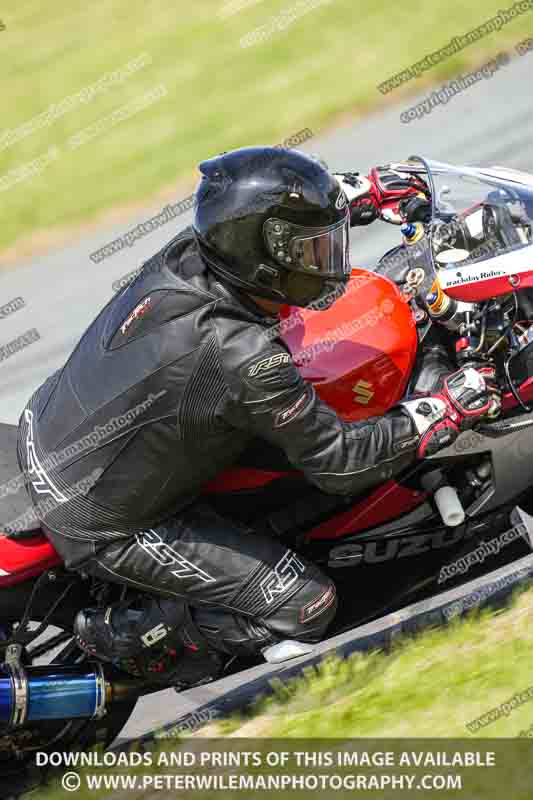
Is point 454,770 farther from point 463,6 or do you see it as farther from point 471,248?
point 463,6

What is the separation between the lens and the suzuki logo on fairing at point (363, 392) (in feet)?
14.4

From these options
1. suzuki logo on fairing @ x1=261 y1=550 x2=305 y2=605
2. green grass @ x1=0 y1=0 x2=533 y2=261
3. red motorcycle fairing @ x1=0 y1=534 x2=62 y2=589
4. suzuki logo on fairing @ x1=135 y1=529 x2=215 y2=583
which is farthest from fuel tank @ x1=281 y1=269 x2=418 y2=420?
green grass @ x1=0 y1=0 x2=533 y2=261

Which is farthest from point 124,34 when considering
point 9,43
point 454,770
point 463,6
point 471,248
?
point 454,770

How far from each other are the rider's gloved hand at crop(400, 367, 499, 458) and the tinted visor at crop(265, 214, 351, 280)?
0.59 meters

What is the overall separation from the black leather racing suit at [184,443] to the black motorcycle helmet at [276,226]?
0.46 feet

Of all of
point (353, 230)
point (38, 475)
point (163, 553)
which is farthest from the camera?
point (353, 230)

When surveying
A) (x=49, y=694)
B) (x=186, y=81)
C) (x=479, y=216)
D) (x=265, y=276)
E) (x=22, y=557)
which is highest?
(x=265, y=276)

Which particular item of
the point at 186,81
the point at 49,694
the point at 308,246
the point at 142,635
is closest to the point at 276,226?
the point at 308,246

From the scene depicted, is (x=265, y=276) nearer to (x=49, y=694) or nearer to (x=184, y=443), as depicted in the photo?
(x=184, y=443)

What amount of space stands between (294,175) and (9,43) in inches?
496

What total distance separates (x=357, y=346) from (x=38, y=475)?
1.34m

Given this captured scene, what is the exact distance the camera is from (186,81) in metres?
12.9

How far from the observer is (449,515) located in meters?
4.56

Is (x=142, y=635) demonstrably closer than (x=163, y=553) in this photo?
No
